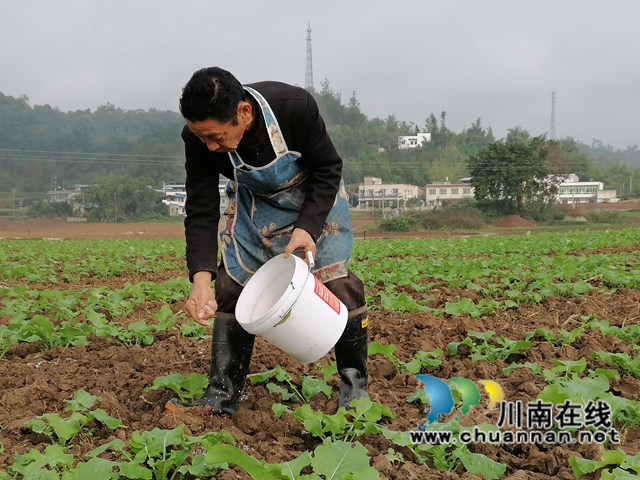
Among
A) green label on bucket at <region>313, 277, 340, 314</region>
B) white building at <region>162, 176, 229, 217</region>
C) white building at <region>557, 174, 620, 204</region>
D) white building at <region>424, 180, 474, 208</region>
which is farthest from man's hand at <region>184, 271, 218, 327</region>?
white building at <region>557, 174, 620, 204</region>

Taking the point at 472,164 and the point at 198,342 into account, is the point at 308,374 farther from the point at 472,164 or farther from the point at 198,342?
the point at 472,164

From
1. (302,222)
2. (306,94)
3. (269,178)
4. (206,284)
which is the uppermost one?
(306,94)

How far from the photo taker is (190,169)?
2830 mm

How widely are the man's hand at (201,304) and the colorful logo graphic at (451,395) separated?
97 cm

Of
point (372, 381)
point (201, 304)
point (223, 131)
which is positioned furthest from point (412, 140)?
point (223, 131)

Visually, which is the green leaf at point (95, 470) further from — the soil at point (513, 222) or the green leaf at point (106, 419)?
the soil at point (513, 222)

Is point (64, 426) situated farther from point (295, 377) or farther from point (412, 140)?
point (412, 140)

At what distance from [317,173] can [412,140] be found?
10519 centimetres

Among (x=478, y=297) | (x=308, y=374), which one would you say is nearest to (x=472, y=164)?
(x=478, y=297)

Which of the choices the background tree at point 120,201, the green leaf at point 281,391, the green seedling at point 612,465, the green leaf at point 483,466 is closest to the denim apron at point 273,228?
the green leaf at point 281,391

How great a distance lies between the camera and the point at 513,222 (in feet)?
141

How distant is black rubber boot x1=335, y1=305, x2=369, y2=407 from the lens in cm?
275

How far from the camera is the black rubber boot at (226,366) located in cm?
271

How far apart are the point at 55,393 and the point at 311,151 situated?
5.36 feet
